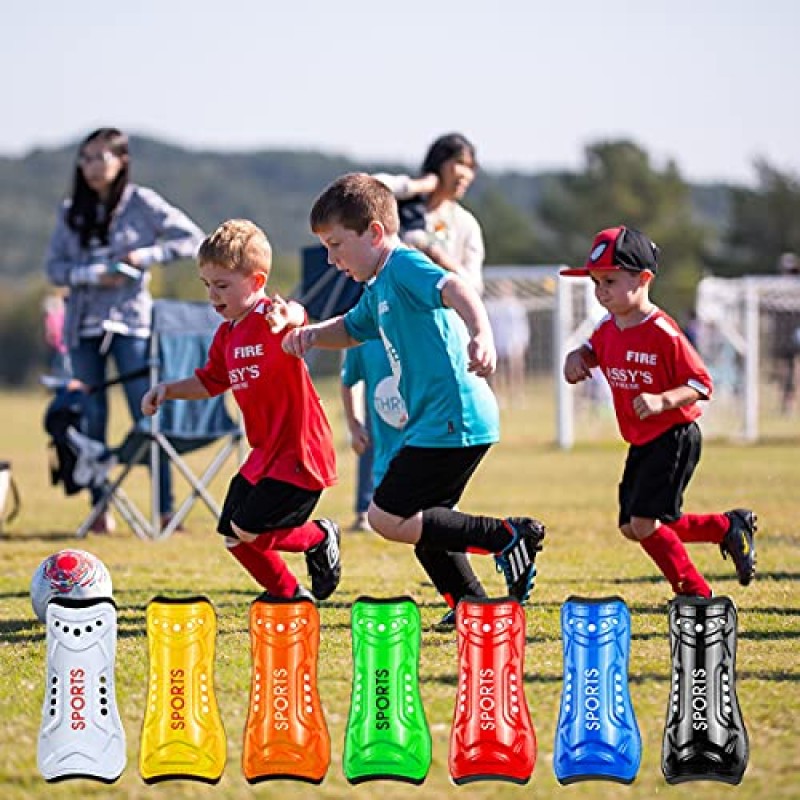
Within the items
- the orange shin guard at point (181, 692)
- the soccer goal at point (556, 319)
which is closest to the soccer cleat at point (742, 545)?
the orange shin guard at point (181, 692)

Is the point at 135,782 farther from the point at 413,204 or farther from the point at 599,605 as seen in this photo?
the point at 413,204

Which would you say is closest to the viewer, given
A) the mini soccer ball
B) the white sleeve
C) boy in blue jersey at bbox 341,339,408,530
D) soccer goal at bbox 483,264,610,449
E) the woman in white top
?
the mini soccer ball

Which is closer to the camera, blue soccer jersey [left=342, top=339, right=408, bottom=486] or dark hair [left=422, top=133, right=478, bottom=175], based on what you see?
blue soccer jersey [left=342, top=339, right=408, bottom=486]

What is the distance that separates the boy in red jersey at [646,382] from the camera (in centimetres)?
605

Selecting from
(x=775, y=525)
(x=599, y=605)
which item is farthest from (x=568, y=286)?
(x=599, y=605)

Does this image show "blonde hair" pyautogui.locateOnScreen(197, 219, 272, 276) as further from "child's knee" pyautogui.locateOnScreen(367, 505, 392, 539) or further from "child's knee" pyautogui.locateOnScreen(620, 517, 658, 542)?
"child's knee" pyautogui.locateOnScreen(620, 517, 658, 542)

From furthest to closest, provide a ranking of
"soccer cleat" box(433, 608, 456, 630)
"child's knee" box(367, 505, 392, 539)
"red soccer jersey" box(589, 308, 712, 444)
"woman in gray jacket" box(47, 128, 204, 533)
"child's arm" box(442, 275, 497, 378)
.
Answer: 1. "woman in gray jacket" box(47, 128, 204, 533)
2. "red soccer jersey" box(589, 308, 712, 444)
3. "soccer cleat" box(433, 608, 456, 630)
4. "child's knee" box(367, 505, 392, 539)
5. "child's arm" box(442, 275, 497, 378)

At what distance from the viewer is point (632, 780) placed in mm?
4094

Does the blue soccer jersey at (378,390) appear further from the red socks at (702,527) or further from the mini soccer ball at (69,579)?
the mini soccer ball at (69,579)

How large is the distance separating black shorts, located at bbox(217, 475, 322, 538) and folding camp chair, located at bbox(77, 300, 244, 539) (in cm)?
331

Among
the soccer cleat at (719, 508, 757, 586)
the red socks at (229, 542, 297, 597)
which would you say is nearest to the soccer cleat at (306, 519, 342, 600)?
the red socks at (229, 542, 297, 597)

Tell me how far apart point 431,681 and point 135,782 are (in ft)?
3.64

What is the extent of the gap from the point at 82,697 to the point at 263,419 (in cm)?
211

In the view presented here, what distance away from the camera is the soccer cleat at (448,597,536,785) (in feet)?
13.6
